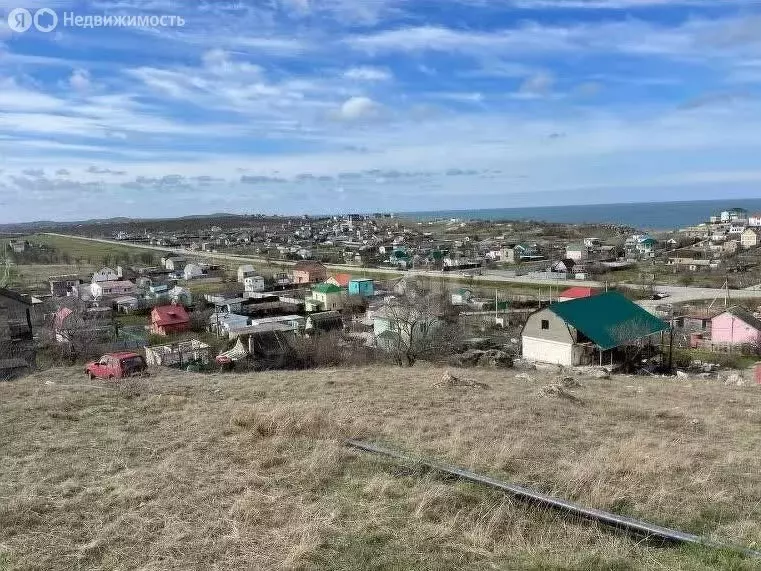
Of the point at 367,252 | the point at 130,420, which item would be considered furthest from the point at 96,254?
the point at 130,420

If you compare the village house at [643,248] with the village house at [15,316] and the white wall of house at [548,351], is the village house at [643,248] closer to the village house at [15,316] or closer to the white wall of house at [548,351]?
the white wall of house at [548,351]

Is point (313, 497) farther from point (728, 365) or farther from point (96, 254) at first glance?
point (96, 254)

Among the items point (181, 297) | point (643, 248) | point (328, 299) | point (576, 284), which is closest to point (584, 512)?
point (328, 299)

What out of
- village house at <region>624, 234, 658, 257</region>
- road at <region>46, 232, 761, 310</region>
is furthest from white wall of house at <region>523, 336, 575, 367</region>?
village house at <region>624, 234, 658, 257</region>

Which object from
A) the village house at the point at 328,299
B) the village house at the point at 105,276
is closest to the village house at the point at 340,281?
the village house at the point at 328,299

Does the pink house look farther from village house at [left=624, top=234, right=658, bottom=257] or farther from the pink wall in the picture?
village house at [left=624, top=234, right=658, bottom=257]

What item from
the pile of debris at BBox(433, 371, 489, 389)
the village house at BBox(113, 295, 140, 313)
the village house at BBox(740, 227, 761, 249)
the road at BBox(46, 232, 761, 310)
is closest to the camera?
the pile of debris at BBox(433, 371, 489, 389)
